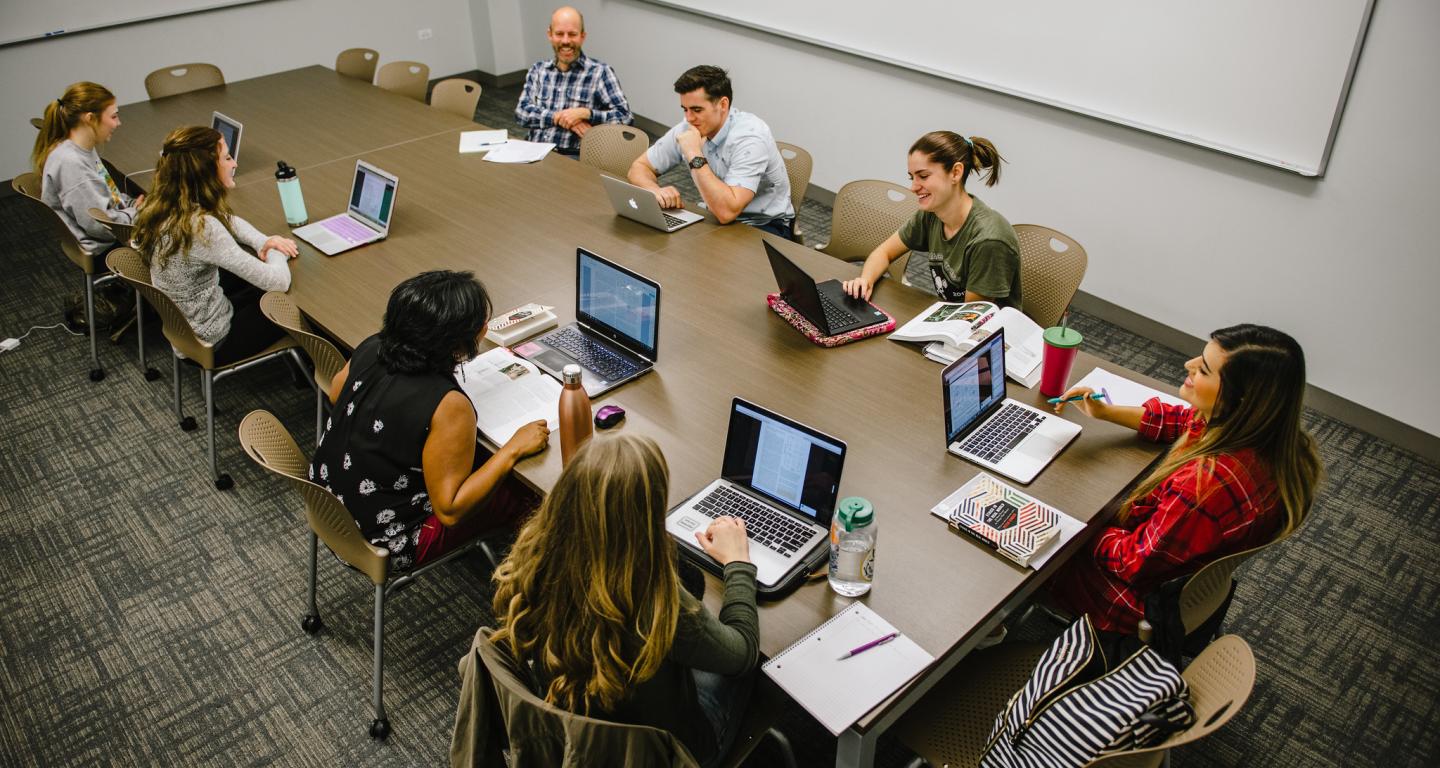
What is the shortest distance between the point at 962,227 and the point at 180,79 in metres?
4.70

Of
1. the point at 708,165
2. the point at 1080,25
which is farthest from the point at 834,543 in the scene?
the point at 1080,25

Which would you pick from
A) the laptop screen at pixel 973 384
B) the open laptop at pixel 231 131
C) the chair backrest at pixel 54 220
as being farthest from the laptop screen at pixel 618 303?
the chair backrest at pixel 54 220

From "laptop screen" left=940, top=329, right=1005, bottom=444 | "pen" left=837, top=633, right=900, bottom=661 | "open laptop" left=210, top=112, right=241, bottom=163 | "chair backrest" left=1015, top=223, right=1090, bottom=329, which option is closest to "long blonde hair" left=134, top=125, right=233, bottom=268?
"open laptop" left=210, top=112, right=241, bottom=163

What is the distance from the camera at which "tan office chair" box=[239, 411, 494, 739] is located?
98.7 inches

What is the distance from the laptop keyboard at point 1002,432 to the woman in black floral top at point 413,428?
118 cm

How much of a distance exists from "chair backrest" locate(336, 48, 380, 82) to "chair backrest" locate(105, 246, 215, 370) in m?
2.76

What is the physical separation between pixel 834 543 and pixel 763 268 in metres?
1.66

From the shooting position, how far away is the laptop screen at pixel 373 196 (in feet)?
12.4

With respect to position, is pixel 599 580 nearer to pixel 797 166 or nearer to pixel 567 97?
pixel 797 166

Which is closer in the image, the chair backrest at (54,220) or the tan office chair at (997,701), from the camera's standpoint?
the tan office chair at (997,701)

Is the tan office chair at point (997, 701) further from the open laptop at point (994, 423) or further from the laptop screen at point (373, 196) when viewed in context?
the laptop screen at point (373, 196)

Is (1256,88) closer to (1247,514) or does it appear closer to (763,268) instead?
(763,268)

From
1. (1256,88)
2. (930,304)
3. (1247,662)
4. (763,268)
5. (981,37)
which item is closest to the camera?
(1247,662)

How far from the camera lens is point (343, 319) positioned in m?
3.31
